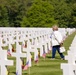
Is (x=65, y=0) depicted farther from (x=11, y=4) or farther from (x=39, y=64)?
(x=39, y=64)

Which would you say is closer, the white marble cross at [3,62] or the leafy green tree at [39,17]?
the white marble cross at [3,62]

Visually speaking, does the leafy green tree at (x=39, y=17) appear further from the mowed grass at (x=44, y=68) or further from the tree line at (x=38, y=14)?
the mowed grass at (x=44, y=68)

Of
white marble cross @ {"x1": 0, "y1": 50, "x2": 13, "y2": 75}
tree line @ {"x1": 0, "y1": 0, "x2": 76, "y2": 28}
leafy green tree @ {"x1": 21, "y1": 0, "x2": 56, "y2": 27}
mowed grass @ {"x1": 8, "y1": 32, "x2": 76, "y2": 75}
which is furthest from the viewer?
tree line @ {"x1": 0, "y1": 0, "x2": 76, "y2": 28}

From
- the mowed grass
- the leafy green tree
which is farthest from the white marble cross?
the leafy green tree

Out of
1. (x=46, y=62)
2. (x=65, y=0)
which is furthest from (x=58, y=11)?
(x=46, y=62)

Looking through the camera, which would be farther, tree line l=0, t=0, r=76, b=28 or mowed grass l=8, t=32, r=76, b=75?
tree line l=0, t=0, r=76, b=28

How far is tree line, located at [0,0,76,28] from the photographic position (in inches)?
3696

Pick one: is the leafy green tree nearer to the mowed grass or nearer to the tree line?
the tree line

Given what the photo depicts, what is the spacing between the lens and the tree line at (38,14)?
308ft

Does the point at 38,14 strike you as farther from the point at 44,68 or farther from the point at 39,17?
the point at 44,68

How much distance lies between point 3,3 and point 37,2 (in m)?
23.0

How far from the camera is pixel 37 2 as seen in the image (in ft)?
317

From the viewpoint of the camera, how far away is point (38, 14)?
94.3m

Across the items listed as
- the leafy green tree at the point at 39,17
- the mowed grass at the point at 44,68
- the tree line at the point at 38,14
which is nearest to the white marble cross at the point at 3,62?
the mowed grass at the point at 44,68
